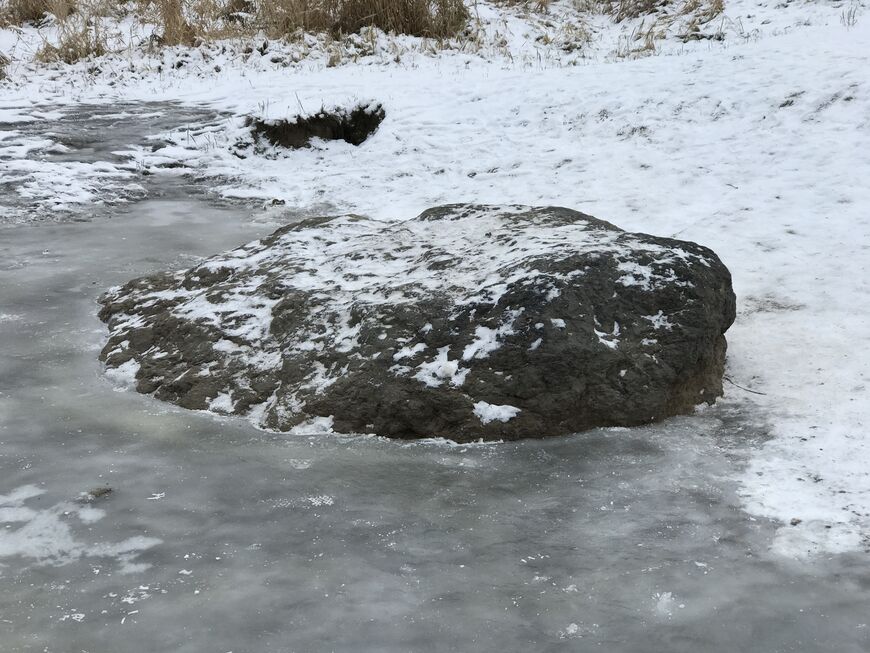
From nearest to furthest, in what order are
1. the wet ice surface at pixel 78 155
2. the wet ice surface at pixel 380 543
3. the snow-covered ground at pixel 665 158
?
the wet ice surface at pixel 380 543 → the snow-covered ground at pixel 665 158 → the wet ice surface at pixel 78 155

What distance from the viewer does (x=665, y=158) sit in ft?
21.9

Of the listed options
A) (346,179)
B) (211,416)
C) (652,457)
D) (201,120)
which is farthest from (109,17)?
(652,457)

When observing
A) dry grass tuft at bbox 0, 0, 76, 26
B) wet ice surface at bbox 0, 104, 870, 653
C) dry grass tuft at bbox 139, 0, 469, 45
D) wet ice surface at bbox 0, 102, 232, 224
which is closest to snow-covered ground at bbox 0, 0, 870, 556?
wet ice surface at bbox 0, 102, 232, 224

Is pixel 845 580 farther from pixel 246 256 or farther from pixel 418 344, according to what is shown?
pixel 246 256

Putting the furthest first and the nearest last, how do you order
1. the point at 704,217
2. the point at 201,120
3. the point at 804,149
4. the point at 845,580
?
the point at 201,120 < the point at 804,149 < the point at 704,217 < the point at 845,580

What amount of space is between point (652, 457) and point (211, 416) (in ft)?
5.78

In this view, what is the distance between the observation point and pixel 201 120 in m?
8.59

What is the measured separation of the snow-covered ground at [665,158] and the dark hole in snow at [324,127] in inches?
6.0

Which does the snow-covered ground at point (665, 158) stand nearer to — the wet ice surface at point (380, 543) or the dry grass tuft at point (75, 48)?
the wet ice surface at point (380, 543)

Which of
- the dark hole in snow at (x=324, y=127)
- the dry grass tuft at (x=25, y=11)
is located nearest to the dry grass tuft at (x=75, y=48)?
the dry grass tuft at (x=25, y=11)

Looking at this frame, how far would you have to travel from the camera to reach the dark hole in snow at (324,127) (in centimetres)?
809

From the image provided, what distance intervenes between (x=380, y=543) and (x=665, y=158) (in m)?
4.92

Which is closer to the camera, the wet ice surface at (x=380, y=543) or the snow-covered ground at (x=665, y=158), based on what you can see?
the wet ice surface at (x=380, y=543)

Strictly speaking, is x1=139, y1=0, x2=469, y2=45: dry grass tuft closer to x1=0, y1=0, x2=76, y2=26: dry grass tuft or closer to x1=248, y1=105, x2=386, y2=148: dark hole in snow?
x1=0, y1=0, x2=76, y2=26: dry grass tuft
